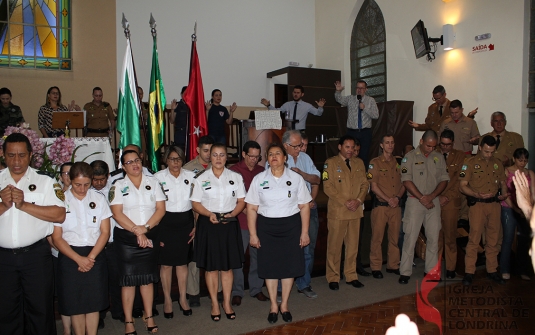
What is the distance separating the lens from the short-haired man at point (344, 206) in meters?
4.77

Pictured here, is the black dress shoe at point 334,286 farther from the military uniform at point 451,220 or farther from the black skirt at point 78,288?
the black skirt at point 78,288

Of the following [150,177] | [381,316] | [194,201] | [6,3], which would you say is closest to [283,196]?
[194,201]

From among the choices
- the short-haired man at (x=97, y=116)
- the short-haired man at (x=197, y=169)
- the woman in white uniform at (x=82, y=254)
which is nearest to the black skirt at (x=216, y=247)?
the short-haired man at (x=197, y=169)

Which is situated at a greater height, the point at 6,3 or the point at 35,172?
the point at 6,3

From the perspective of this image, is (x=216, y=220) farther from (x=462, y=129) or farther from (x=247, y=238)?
(x=462, y=129)

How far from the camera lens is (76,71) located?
8.91 m

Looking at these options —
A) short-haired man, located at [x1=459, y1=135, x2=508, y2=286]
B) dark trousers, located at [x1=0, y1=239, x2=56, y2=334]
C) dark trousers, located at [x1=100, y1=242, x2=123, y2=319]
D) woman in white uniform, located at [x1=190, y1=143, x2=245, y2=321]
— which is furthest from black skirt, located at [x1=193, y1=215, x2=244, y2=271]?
short-haired man, located at [x1=459, y1=135, x2=508, y2=286]

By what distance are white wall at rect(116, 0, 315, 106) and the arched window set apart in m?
1.51

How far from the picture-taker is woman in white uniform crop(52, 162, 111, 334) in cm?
314

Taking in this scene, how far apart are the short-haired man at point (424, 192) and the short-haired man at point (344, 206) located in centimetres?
57

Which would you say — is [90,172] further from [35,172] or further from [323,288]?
[323,288]

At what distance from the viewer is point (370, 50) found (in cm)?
1008

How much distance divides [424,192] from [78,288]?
11.9 feet

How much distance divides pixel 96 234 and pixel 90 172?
45 centimetres
